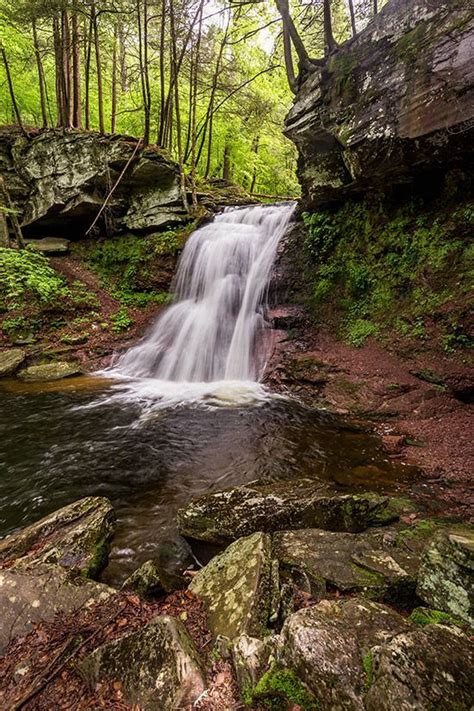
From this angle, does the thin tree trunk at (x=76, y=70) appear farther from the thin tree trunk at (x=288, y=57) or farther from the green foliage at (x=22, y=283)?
the thin tree trunk at (x=288, y=57)

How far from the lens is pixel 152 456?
15.2 feet

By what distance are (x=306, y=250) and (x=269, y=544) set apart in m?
7.74

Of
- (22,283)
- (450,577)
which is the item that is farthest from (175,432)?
(22,283)

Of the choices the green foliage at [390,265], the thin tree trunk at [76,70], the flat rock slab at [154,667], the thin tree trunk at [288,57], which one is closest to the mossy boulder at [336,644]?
the flat rock slab at [154,667]

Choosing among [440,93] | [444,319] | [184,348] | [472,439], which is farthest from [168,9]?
[472,439]

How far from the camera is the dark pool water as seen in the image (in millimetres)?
3557

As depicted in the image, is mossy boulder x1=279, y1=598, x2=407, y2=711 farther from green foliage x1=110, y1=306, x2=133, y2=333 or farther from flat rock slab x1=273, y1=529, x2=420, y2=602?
green foliage x1=110, y1=306, x2=133, y2=333

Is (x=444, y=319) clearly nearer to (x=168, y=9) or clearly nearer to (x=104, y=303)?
(x=104, y=303)

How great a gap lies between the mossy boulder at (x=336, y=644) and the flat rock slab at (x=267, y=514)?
1.12m

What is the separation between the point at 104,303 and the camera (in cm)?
1074

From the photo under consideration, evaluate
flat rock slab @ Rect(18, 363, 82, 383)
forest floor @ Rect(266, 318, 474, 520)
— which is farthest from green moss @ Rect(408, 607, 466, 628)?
flat rock slab @ Rect(18, 363, 82, 383)

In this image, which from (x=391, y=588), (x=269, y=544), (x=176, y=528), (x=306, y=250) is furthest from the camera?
(x=306, y=250)

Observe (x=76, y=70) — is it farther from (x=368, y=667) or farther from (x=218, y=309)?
(x=368, y=667)

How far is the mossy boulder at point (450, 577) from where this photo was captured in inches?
67.3
